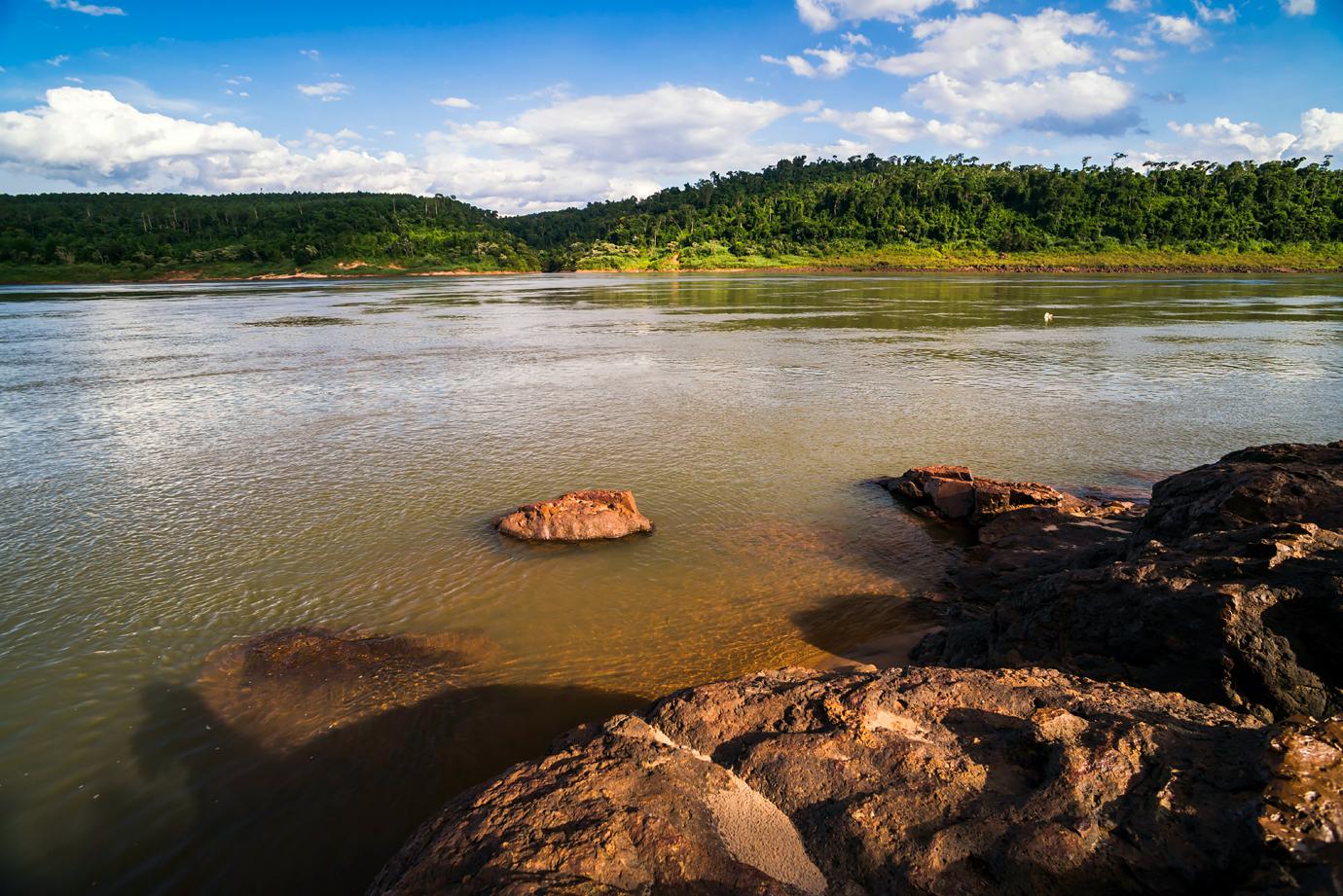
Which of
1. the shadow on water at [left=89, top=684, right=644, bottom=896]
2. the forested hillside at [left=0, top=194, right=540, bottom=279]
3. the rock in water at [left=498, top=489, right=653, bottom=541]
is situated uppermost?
the forested hillside at [left=0, top=194, right=540, bottom=279]

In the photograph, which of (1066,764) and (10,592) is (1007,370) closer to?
(1066,764)

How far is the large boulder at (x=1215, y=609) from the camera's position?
194 inches

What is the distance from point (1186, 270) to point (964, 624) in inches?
5736

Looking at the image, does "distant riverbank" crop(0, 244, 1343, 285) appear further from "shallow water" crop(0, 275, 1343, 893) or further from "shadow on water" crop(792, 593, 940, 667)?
"shadow on water" crop(792, 593, 940, 667)

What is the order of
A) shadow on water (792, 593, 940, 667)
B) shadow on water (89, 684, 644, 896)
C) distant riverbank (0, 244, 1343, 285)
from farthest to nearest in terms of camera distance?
distant riverbank (0, 244, 1343, 285) → shadow on water (792, 593, 940, 667) → shadow on water (89, 684, 644, 896)

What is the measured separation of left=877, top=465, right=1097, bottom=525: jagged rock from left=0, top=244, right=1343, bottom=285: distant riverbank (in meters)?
125

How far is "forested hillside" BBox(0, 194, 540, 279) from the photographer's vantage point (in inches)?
5049

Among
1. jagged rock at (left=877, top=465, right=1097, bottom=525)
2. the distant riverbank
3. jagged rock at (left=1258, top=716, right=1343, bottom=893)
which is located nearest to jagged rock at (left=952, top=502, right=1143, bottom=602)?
jagged rock at (left=877, top=465, right=1097, bottom=525)

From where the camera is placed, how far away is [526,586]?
10359mm

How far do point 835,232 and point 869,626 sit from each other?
16723 cm

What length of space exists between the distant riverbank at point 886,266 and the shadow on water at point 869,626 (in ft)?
425

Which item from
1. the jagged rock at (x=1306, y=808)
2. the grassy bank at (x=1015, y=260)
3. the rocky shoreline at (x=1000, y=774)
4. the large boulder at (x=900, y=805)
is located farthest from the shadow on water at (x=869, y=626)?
the grassy bank at (x=1015, y=260)

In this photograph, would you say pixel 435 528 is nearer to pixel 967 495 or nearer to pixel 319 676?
pixel 319 676

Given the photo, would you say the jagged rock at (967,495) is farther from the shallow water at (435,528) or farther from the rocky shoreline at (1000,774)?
the rocky shoreline at (1000,774)
